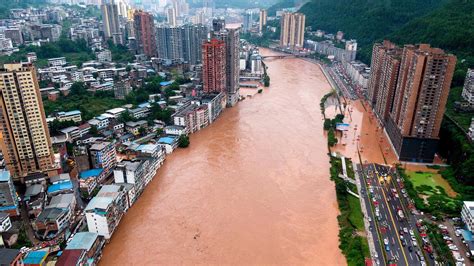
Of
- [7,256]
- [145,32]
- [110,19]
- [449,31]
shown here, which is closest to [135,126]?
[7,256]

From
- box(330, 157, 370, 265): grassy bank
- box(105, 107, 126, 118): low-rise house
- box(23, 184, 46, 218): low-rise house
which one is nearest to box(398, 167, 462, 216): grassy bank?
box(330, 157, 370, 265): grassy bank

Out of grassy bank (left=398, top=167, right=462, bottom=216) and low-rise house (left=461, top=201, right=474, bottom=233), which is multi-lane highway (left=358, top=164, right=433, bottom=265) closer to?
grassy bank (left=398, top=167, right=462, bottom=216)

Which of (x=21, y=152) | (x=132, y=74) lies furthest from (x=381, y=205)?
(x=132, y=74)

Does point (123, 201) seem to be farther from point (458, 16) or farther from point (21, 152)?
point (458, 16)

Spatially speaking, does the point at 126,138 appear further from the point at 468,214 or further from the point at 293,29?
the point at 293,29

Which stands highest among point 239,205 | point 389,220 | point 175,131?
point 175,131
